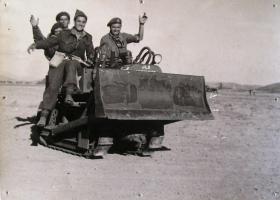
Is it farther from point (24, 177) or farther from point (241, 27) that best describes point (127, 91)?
point (241, 27)

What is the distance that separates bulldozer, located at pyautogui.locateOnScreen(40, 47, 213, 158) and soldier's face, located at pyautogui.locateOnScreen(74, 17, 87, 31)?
75 centimetres

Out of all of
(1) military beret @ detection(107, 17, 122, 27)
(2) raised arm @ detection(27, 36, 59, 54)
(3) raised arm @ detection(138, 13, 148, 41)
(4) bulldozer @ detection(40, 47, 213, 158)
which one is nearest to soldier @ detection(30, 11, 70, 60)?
(2) raised arm @ detection(27, 36, 59, 54)

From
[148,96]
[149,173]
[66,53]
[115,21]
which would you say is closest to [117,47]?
[115,21]

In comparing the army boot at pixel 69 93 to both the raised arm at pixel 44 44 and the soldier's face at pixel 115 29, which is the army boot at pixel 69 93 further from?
the soldier's face at pixel 115 29

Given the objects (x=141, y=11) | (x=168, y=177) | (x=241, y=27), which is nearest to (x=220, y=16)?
(x=241, y=27)

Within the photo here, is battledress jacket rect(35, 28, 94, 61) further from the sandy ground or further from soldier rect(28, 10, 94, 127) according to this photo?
the sandy ground

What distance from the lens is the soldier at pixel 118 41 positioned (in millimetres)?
7121

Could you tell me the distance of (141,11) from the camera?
6945 mm

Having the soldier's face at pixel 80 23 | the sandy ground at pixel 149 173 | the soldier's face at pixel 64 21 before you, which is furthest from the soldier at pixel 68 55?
the sandy ground at pixel 149 173

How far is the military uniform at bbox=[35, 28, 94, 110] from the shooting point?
22.0ft

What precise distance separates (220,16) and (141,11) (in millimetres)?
1200

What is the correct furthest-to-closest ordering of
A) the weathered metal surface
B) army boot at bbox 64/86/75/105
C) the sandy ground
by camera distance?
army boot at bbox 64/86/75/105, the weathered metal surface, the sandy ground

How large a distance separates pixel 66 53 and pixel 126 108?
5.63 ft

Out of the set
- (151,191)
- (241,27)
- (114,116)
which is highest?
(241,27)
